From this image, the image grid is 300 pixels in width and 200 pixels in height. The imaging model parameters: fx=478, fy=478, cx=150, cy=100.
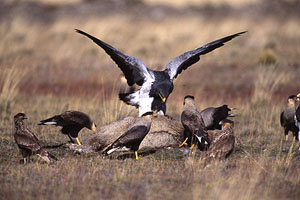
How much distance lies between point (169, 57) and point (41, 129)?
1081 centimetres

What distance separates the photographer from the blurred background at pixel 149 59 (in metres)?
13.4

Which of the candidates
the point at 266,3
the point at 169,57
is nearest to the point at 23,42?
the point at 169,57

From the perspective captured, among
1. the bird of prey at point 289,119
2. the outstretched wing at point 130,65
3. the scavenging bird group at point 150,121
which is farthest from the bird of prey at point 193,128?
the bird of prey at point 289,119

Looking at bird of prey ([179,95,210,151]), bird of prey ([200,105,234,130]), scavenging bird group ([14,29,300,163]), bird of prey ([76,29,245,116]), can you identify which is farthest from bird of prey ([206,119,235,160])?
bird of prey ([76,29,245,116])

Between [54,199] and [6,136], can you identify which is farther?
[6,136]

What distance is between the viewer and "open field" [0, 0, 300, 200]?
17.9 ft

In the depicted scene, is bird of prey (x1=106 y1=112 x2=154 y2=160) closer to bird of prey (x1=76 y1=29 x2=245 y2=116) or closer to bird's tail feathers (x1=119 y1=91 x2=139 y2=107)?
bird of prey (x1=76 y1=29 x2=245 y2=116)

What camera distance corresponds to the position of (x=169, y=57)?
63.0 feet

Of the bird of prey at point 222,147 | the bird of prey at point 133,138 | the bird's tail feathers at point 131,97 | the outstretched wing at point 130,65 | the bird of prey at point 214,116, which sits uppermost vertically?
the outstretched wing at point 130,65

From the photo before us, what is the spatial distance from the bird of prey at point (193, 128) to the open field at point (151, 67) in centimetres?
37

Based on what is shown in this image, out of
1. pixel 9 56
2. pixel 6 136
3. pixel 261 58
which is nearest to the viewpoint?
pixel 6 136

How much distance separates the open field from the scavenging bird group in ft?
0.87

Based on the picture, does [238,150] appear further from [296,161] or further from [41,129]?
[41,129]

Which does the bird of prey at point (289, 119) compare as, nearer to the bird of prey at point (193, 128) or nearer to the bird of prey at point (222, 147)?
the bird of prey at point (193, 128)
